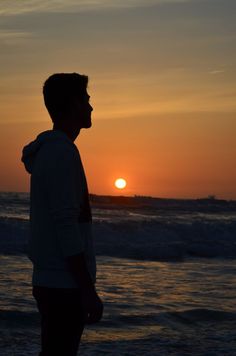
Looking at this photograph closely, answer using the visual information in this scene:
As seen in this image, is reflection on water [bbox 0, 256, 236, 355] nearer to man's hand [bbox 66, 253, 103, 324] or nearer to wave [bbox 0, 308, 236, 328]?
wave [bbox 0, 308, 236, 328]

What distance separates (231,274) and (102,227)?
8868 millimetres

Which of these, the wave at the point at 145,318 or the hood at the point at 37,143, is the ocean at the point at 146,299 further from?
the hood at the point at 37,143

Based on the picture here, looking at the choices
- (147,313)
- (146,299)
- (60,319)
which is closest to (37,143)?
(60,319)

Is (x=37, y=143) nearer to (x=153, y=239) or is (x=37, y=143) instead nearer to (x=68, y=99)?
(x=68, y=99)

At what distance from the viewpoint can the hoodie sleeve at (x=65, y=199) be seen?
8.55 feet

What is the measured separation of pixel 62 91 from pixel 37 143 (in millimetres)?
246

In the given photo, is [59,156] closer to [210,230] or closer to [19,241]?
[19,241]

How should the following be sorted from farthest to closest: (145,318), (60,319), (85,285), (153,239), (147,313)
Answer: (153,239) < (147,313) < (145,318) < (60,319) < (85,285)

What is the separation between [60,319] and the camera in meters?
2.75

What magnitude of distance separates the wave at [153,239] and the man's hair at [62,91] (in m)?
12.1

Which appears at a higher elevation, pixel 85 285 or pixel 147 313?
pixel 85 285

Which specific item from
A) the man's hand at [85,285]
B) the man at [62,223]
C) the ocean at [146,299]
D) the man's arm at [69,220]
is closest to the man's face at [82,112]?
the man at [62,223]

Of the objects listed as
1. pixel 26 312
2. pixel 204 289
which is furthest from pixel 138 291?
pixel 26 312

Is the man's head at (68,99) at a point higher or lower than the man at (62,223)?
higher
